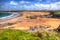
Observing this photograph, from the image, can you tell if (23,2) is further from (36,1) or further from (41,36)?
(41,36)

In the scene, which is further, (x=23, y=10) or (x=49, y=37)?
(x=23, y=10)

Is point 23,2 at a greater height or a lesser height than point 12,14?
greater

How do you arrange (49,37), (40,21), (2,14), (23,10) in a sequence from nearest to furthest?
1. (49,37)
2. (40,21)
3. (23,10)
4. (2,14)

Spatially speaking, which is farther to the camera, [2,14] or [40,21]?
[2,14]

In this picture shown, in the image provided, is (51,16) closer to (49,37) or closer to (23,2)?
(23,2)

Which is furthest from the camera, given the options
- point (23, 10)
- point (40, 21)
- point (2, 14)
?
point (2, 14)

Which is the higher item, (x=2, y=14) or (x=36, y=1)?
(x=36, y=1)

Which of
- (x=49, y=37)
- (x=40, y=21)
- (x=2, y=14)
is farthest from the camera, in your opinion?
(x=2, y=14)

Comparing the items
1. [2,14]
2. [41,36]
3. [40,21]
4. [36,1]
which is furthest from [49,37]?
[2,14]

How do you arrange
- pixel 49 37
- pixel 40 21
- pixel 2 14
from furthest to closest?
pixel 2 14 < pixel 40 21 < pixel 49 37

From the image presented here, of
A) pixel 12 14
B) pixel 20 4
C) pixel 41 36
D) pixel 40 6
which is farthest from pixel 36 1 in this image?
pixel 41 36
